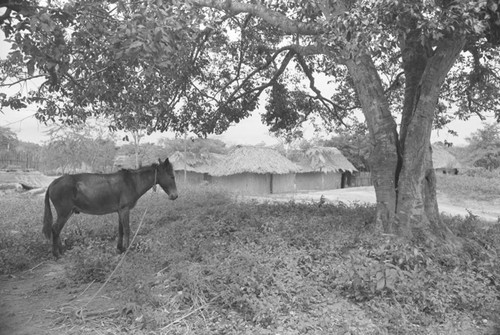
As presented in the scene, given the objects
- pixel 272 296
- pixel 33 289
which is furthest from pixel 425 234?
pixel 33 289

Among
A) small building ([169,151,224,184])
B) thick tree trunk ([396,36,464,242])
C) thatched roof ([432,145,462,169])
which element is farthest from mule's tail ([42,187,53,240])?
thatched roof ([432,145,462,169])

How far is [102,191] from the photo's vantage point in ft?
21.7

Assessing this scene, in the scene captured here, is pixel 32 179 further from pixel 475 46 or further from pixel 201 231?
pixel 475 46

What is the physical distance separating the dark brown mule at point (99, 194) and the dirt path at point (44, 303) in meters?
0.97

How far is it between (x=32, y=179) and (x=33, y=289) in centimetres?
2062

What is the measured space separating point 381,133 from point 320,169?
94.5ft

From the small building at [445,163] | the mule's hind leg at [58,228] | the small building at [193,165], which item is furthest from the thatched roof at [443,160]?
the mule's hind leg at [58,228]

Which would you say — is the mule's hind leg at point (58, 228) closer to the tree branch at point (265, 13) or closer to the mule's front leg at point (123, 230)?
the mule's front leg at point (123, 230)

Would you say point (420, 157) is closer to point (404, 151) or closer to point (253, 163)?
point (404, 151)

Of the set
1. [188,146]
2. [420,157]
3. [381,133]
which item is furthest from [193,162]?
[420,157]

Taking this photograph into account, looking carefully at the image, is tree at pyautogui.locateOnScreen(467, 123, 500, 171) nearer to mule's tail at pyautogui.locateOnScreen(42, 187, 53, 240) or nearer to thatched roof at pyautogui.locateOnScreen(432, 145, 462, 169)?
thatched roof at pyautogui.locateOnScreen(432, 145, 462, 169)

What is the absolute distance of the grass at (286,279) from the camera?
13.6 ft

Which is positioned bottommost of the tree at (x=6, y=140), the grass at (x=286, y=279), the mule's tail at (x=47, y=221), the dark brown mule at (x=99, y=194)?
the grass at (x=286, y=279)

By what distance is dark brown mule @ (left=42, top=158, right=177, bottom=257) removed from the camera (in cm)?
645
